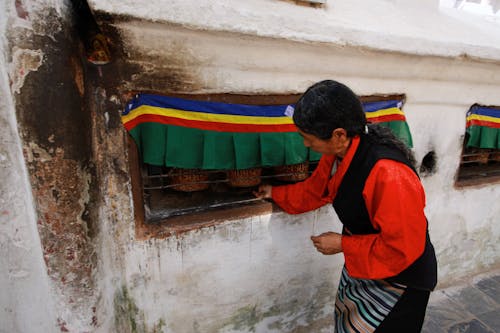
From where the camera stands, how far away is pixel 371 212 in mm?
1527

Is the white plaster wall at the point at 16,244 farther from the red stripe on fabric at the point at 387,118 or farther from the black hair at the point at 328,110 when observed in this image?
the red stripe on fabric at the point at 387,118

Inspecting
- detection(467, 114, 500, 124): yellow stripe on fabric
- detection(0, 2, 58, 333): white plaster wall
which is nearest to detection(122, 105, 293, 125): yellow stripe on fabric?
detection(0, 2, 58, 333): white plaster wall

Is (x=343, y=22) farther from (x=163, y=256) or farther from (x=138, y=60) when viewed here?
(x=163, y=256)

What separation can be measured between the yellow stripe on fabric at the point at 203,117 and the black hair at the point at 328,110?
0.66m

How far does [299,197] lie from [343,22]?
4.84 ft

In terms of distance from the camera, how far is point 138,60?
5.67 ft

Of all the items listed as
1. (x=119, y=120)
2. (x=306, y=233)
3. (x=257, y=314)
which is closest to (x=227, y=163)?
(x=119, y=120)

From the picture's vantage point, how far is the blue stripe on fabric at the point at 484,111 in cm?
323

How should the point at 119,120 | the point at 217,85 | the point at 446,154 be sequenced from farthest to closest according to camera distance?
the point at 446,154
the point at 217,85
the point at 119,120

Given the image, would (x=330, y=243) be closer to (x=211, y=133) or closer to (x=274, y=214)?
(x=274, y=214)

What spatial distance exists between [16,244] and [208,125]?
1.34 metres

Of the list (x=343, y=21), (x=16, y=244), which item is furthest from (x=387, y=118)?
(x=16, y=244)

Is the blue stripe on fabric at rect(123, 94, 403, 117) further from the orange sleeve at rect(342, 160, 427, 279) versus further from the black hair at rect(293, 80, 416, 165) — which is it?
the orange sleeve at rect(342, 160, 427, 279)

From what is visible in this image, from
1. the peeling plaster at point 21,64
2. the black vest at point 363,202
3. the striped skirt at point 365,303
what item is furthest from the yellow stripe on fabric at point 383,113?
the peeling plaster at point 21,64
